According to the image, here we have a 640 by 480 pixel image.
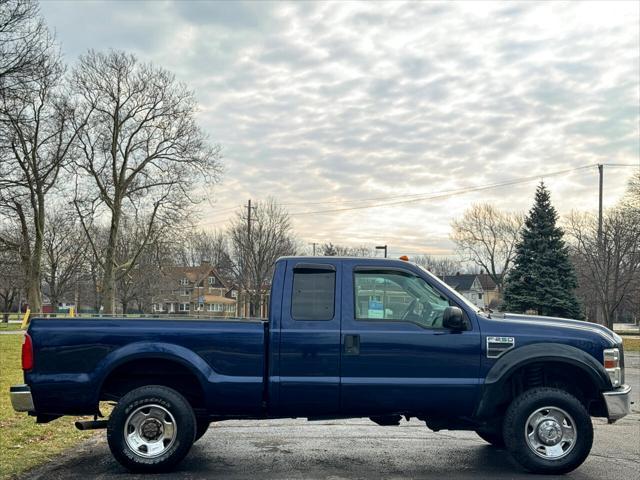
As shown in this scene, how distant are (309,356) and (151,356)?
1.46 metres

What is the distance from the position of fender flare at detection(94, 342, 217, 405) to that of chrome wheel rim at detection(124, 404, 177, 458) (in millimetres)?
423

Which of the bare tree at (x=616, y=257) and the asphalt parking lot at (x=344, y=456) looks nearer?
the asphalt parking lot at (x=344, y=456)

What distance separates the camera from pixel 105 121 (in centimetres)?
3500

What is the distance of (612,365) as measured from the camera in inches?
228

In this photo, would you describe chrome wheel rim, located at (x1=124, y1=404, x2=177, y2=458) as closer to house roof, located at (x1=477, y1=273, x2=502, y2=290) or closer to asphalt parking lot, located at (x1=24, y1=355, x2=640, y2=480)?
asphalt parking lot, located at (x1=24, y1=355, x2=640, y2=480)

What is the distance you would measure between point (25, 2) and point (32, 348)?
13628 millimetres

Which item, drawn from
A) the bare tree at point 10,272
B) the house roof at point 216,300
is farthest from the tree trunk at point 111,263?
the house roof at point 216,300

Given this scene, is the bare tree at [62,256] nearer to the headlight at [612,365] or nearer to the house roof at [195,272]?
the house roof at [195,272]

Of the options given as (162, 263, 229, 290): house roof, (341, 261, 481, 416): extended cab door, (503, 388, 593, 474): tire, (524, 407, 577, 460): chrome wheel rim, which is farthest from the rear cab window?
(162, 263, 229, 290): house roof

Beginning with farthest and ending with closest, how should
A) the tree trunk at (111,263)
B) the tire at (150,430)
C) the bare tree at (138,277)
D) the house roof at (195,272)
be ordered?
the house roof at (195,272) < the bare tree at (138,277) < the tree trunk at (111,263) < the tire at (150,430)

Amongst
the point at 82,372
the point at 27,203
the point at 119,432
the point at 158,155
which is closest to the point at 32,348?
the point at 82,372

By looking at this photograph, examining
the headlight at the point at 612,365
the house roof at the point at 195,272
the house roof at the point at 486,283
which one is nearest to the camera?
the headlight at the point at 612,365

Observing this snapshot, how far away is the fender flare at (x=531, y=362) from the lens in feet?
18.4

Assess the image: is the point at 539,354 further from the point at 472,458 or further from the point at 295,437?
the point at 295,437
